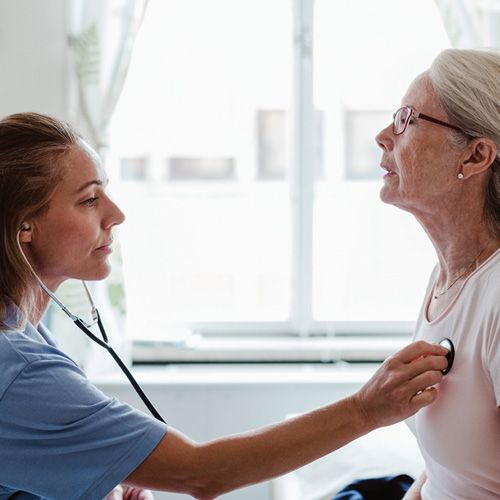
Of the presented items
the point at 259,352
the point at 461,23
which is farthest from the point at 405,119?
the point at 259,352

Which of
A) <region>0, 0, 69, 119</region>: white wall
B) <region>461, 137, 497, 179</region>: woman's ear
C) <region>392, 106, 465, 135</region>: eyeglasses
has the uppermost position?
<region>0, 0, 69, 119</region>: white wall

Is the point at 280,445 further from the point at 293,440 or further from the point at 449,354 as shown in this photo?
the point at 449,354

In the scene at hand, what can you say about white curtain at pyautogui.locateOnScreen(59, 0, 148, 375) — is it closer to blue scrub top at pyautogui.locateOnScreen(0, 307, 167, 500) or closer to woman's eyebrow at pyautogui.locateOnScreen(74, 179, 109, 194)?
woman's eyebrow at pyautogui.locateOnScreen(74, 179, 109, 194)

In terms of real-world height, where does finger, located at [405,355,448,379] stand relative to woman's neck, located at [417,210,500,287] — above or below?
below

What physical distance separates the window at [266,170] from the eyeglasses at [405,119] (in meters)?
1.51

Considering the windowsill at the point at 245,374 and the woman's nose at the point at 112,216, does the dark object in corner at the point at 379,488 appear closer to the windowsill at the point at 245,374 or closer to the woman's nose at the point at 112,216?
the woman's nose at the point at 112,216

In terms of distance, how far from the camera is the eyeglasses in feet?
4.78

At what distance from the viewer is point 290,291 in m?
3.12

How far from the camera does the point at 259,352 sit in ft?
9.75

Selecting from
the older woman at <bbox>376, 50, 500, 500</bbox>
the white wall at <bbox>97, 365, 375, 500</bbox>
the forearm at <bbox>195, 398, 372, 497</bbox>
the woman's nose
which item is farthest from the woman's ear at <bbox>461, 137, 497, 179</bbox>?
the white wall at <bbox>97, 365, 375, 500</bbox>

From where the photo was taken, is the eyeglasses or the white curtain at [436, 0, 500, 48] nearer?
the eyeglasses

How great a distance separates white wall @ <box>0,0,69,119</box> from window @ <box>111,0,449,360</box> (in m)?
0.30

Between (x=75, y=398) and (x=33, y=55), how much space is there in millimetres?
1904

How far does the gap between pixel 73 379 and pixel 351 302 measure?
200 cm
